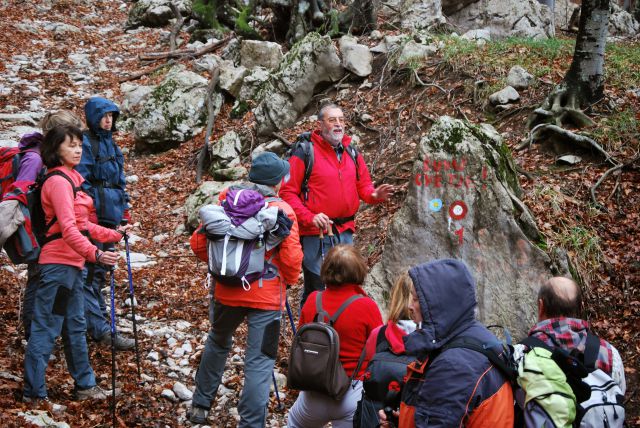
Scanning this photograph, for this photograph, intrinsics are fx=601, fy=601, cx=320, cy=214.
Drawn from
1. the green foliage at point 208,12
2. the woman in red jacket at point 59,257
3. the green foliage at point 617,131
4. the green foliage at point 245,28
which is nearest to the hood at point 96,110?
the woman in red jacket at point 59,257

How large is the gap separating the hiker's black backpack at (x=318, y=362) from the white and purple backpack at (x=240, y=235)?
2.24ft

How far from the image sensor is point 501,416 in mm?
2613

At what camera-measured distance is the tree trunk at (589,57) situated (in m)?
8.50

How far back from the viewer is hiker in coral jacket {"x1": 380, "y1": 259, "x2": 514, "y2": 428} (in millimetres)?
2559

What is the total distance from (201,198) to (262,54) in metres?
4.91

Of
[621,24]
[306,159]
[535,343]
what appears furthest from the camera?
[621,24]

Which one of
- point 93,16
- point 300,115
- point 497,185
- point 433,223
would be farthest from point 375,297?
point 93,16

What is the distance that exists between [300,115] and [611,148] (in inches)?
219

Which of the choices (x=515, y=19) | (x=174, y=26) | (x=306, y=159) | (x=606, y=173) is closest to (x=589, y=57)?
(x=606, y=173)

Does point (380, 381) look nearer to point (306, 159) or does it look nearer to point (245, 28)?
point (306, 159)

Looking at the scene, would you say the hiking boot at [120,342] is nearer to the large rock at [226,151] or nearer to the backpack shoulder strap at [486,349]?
the backpack shoulder strap at [486,349]

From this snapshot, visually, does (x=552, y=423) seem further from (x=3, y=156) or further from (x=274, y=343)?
(x=3, y=156)

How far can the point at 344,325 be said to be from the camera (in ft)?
12.9

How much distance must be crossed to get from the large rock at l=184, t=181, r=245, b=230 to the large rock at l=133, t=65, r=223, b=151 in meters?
2.88
